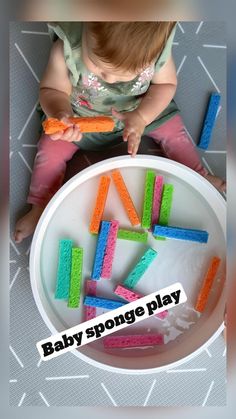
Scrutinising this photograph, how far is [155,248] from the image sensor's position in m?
0.67

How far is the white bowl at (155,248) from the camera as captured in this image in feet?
2.16

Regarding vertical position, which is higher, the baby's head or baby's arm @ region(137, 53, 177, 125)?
the baby's head

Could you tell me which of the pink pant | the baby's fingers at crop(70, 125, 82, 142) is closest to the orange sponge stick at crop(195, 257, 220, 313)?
the pink pant

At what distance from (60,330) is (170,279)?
14 cm

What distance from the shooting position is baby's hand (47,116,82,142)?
627 mm

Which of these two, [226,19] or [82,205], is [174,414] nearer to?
[82,205]

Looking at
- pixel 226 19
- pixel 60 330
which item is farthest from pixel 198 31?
pixel 60 330

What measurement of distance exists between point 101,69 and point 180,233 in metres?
0.21

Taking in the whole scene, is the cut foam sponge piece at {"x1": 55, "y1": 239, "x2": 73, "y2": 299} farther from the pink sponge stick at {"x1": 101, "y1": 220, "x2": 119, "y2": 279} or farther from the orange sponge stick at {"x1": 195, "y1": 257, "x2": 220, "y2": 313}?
the orange sponge stick at {"x1": 195, "y1": 257, "x2": 220, "y2": 313}

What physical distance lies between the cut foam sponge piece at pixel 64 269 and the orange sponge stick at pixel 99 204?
3 cm

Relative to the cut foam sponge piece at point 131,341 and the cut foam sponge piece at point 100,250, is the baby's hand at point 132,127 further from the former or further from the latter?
the cut foam sponge piece at point 131,341

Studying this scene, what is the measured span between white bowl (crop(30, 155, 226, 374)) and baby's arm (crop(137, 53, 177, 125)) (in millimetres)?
51

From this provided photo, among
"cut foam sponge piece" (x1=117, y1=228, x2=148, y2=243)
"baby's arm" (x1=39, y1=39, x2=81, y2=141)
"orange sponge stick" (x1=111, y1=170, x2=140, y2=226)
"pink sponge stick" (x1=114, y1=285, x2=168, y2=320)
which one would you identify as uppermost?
"baby's arm" (x1=39, y1=39, x2=81, y2=141)

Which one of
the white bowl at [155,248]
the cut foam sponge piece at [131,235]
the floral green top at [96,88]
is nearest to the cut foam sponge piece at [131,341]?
the white bowl at [155,248]
